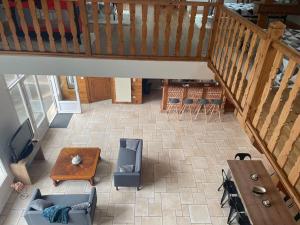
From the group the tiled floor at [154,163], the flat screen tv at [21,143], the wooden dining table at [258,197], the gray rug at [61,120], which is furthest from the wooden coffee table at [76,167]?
the wooden dining table at [258,197]

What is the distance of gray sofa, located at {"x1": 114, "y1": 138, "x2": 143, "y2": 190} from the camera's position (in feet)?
17.3

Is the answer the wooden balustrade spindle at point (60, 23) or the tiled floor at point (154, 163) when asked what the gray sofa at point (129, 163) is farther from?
the wooden balustrade spindle at point (60, 23)

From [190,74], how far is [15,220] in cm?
472

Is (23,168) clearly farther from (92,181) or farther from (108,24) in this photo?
(108,24)

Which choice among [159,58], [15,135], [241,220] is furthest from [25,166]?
[241,220]

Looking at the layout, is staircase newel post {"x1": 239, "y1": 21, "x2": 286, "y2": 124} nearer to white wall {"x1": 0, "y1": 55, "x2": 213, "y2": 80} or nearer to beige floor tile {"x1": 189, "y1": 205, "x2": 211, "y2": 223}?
white wall {"x1": 0, "y1": 55, "x2": 213, "y2": 80}

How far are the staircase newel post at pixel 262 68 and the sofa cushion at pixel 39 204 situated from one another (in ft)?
13.2

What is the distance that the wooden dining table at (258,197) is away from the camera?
3.95m

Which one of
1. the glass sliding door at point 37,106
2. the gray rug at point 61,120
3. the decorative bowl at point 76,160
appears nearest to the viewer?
the decorative bowl at point 76,160

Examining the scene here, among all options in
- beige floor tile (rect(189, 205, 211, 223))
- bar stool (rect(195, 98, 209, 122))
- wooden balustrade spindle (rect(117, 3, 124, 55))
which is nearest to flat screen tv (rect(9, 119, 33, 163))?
wooden balustrade spindle (rect(117, 3, 124, 55))

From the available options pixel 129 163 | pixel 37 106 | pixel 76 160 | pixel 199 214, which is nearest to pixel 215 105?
pixel 129 163

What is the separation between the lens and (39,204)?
14.8 feet

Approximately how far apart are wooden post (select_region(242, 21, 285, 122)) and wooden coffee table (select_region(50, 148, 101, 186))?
4118 mm

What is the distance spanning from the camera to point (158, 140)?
7227 mm
